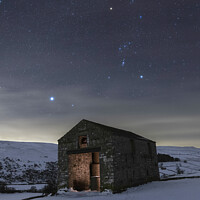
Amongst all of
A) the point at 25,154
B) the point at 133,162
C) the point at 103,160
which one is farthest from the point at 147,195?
the point at 25,154

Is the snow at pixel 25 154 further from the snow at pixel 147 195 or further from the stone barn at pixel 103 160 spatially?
the snow at pixel 147 195

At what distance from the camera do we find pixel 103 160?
19.0 m

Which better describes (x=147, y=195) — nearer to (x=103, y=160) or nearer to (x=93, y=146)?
(x=103, y=160)

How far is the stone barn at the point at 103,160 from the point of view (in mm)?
18688

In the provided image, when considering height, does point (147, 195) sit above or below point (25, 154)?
below

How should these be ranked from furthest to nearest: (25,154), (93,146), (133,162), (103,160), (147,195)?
(25,154), (133,162), (93,146), (103,160), (147,195)

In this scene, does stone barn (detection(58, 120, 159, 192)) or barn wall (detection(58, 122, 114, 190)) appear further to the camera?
stone barn (detection(58, 120, 159, 192))

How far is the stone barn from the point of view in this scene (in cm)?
1869

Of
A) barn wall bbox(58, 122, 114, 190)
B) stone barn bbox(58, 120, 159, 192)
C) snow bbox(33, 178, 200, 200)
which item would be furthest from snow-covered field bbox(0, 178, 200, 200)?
barn wall bbox(58, 122, 114, 190)

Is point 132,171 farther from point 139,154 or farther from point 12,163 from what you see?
point 12,163

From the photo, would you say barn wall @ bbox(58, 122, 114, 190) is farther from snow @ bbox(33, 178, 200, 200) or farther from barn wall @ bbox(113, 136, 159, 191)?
snow @ bbox(33, 178, 200, 200)

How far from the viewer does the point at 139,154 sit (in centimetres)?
2245

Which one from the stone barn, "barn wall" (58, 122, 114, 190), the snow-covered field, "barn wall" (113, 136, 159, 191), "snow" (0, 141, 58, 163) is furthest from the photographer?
"snow" (0, 141, 58, 163)

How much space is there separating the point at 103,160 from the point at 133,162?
3.63 metres
